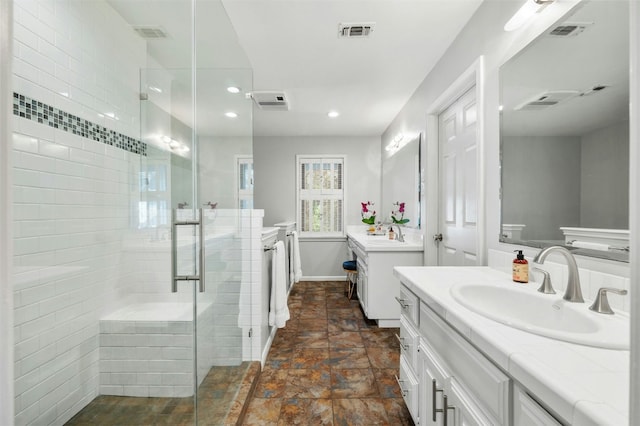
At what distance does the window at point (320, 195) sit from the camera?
16.5 ft

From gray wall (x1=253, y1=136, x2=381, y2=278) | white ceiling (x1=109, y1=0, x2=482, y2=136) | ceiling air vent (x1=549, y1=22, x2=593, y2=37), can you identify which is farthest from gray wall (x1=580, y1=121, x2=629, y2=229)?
gray wall (x1=253, y1=136, x2=381, y2=278)

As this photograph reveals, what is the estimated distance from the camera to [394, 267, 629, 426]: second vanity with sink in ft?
1.93

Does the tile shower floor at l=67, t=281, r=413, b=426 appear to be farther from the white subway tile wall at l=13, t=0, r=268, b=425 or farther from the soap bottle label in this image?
the soap bottle label

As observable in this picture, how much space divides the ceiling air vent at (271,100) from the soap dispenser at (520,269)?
2714 millimetres

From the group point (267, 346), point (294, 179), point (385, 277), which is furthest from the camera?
point (294, 179)

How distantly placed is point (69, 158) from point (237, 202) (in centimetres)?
A: 100

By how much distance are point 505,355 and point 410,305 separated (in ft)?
2.42

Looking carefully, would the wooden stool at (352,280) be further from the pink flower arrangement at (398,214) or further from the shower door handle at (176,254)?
the shower door handle at (176,254)

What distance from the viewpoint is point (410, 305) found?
1.45 m

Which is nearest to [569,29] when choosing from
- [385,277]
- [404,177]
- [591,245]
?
[591,245]

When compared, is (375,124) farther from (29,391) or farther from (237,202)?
(29,391)

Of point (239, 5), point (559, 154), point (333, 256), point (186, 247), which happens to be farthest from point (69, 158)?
point (333, 256)

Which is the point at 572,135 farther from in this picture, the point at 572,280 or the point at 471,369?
the point at 471,369

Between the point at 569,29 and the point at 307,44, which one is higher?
the point at 307,44
